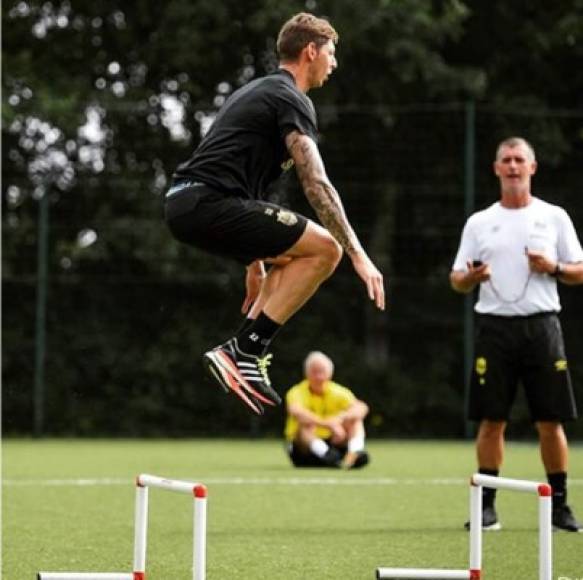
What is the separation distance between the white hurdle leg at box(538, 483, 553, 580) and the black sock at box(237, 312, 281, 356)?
1.52 metres

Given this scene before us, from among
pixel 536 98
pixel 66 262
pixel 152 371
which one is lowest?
pixel 152 371

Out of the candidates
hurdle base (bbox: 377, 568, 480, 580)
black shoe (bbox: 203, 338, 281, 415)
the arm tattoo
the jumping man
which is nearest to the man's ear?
the jumping man

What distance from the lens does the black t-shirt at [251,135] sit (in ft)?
20.5

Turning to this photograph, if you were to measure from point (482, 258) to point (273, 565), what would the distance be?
2405 millimetres

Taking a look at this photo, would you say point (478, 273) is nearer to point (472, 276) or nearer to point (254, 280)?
point (472, 276)

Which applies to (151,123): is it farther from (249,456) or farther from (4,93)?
(249,456)

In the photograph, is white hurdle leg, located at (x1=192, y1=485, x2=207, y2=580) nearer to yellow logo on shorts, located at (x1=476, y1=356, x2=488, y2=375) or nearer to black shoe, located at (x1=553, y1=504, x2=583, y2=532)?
black shoe, located at (x1=553, y1=504, x2=583, y2=532)

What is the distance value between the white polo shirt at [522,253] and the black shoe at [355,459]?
15.0ft

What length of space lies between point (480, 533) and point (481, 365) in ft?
10.0

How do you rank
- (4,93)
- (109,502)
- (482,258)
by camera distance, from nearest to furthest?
(482,258)
(109,502)
(4,93)

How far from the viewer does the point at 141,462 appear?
14.1m

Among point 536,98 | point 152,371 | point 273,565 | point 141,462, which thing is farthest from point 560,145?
point 273,565

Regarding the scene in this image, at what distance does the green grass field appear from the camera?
6.98 metres

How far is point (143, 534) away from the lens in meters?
5.54
